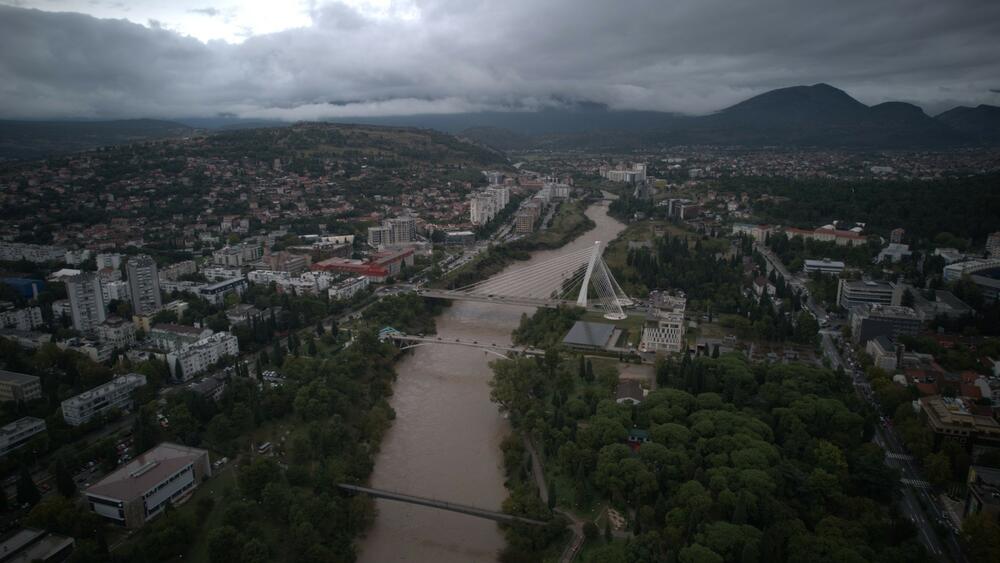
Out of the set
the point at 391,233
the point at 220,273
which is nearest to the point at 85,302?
the point at 220,273

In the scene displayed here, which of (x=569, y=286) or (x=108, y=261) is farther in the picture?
(x=108, y=261)

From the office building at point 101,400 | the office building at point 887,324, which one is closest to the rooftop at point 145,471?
the office building at point 101,400

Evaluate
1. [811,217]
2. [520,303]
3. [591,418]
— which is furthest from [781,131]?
[591,418]

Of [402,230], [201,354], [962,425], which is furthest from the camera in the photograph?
[402,230]

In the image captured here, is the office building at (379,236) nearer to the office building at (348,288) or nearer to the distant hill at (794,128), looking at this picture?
the office building at (348,288)

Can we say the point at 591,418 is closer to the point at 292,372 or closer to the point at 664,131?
the point at 292,372

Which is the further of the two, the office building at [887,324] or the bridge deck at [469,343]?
the bridge deck at [469,343]

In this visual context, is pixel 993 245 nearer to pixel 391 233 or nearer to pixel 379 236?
pixel 391 233
